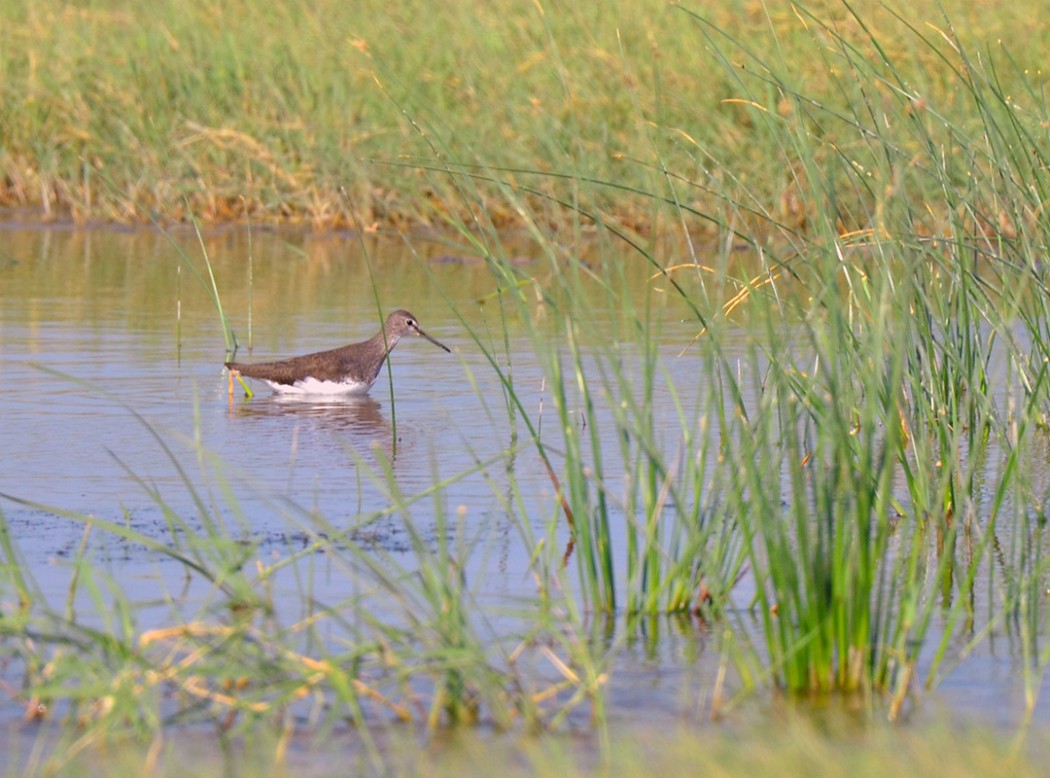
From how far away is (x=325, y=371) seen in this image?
8594 mm

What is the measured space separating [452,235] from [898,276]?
882 centimetres

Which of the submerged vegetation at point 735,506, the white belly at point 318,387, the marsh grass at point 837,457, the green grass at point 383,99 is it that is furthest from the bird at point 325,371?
the green grass at point 383,99

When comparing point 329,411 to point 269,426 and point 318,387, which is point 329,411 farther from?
point 269,426

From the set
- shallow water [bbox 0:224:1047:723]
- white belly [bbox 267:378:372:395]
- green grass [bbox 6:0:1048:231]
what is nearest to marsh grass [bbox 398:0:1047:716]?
shallow water [bbox 0:224:1047:723]

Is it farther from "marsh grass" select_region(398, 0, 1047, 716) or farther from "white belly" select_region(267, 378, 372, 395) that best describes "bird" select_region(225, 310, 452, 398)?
"marsh grass" select_region(398, 0, 1047, 716)

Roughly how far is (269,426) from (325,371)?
93 cm

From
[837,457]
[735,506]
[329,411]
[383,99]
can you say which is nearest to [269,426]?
[329,411]

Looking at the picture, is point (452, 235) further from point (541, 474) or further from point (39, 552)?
point (39, 552)

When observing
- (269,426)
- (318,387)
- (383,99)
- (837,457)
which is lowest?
(269,426)

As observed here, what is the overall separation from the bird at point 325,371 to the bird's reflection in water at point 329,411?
5cm

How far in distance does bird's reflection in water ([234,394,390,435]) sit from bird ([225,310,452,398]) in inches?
1.9

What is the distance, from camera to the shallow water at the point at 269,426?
14.8ft

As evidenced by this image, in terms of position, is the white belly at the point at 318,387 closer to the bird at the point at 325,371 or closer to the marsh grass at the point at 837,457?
the bird at the point at 325,371

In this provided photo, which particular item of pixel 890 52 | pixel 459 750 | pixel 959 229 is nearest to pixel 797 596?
pixel 459 750
